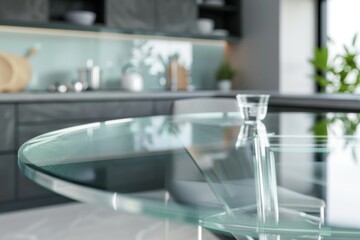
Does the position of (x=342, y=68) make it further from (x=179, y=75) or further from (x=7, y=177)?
(x=7, y=177)

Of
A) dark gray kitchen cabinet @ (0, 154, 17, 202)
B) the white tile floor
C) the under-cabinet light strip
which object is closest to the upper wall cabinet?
the under-cabinet light strip

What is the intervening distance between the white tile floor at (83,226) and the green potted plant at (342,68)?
195 centimetres

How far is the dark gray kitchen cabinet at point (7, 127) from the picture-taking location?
10.7ft

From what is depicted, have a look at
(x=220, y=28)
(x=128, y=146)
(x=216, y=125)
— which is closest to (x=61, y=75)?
(x=220, y=28)

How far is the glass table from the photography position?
2.29 feet

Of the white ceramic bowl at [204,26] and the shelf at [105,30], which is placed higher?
the white ceramic bowl at [204,26]

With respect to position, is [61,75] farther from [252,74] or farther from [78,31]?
[252,74]

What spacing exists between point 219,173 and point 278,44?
347 cm

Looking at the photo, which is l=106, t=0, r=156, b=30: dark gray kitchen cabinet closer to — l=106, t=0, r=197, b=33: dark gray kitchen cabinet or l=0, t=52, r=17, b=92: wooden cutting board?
l=106, t=0, r=197, b=33: dark gray kitchen cabinet

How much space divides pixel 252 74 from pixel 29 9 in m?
2.17

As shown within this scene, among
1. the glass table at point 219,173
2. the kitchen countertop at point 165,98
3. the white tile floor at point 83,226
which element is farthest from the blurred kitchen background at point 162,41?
the glass table at point 219,173

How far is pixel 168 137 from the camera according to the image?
5.45 feet

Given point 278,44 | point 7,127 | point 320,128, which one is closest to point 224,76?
point 278,44

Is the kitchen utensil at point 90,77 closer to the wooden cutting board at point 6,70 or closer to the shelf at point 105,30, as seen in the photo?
the shelf at point 105,30
